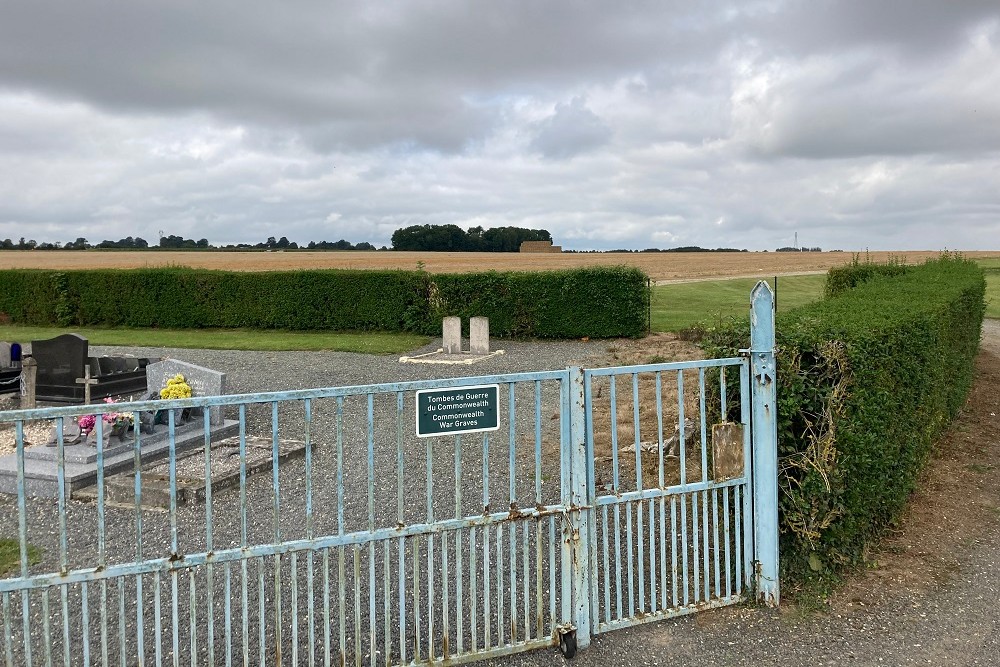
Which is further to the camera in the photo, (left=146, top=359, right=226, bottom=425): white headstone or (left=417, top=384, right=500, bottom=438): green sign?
(left=146, top=359, right=226, bottom=425): white headstone

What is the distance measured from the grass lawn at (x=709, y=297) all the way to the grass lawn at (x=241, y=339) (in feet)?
28.1

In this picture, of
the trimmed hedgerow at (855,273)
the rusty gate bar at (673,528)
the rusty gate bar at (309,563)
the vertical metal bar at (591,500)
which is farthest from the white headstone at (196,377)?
the trimmed hedgerow at (855,273)

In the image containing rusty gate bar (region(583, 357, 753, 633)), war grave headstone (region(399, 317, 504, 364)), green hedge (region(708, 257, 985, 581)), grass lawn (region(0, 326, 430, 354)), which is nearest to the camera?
rusty gate bar (region(583, 357, 753, 633))

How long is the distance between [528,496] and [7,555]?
439 cm

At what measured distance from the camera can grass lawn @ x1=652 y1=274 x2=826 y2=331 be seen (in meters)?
26.7

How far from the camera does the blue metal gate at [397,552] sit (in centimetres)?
376

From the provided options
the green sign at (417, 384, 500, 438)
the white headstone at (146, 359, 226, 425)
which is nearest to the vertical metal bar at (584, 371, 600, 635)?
the green sign at (417, 384, 500, 438)

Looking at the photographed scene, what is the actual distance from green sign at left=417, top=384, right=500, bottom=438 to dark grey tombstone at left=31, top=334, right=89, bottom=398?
10.0m

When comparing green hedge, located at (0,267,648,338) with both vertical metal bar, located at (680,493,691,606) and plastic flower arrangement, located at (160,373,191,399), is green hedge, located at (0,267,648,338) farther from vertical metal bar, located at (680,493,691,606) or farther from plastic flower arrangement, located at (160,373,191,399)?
vertical metal bar, located at (680,493,691,606)

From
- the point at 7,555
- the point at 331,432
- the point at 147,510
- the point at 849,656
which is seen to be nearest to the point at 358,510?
the point at 147,510

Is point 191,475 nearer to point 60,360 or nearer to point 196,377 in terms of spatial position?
point 196,377

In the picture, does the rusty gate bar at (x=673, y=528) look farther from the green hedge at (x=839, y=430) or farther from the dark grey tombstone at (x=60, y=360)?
the dark grey tombstone at (x=60, y=360)

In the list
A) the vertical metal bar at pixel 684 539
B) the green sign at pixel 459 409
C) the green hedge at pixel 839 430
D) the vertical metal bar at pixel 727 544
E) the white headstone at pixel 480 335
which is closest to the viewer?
the green sign at pixel 459 409

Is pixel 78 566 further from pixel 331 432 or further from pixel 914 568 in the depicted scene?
pixel 914 568
